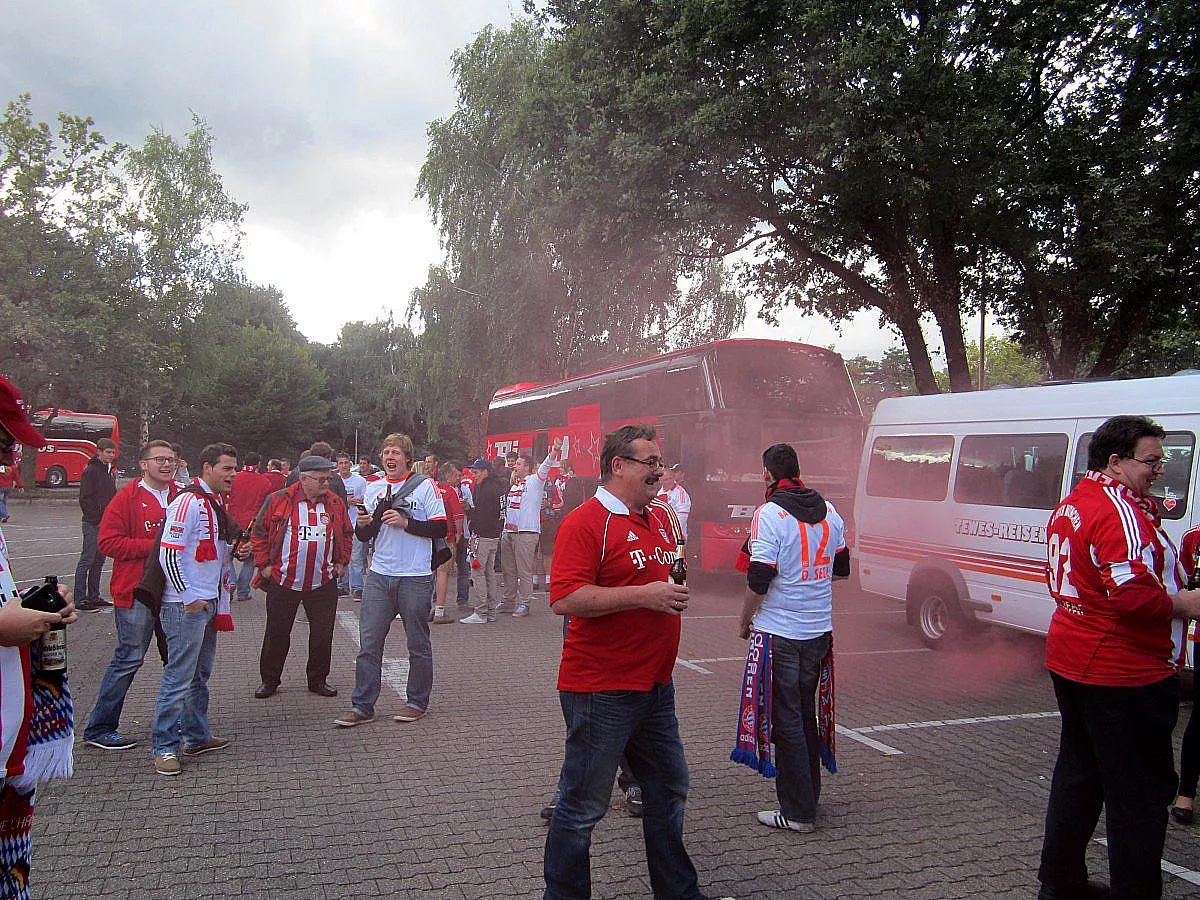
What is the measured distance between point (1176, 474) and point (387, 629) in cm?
606

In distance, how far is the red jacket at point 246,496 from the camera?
10.1 meters

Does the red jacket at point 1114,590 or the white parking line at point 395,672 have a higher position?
the red jacket at point 1114,590

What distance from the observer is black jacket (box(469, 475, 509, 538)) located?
1058cm

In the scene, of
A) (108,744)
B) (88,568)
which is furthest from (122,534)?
(88,568)

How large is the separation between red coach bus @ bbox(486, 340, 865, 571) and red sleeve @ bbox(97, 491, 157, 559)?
849 centimetres

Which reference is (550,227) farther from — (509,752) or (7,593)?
(7,593)

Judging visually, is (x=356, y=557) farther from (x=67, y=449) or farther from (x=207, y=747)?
(x=67, y=449)

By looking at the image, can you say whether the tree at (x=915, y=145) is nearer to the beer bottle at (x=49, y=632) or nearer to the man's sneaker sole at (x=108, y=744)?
the man's sneaker sole at (x=108, y=744)

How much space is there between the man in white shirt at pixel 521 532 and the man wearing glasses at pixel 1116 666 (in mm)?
7550

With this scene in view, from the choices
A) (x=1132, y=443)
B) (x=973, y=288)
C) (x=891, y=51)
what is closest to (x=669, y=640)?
(x=1132, y=443)

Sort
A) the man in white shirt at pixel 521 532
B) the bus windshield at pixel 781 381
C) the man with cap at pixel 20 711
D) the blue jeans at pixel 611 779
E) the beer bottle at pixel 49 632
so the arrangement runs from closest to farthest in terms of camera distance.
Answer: the man with cap at pixel 20 711 < the beer bottle at pixel 49 632 < the blue jeans at pixel 611 779 < the man in white shirt at pixel 521 532 < the bus windshield at pixel 781 381

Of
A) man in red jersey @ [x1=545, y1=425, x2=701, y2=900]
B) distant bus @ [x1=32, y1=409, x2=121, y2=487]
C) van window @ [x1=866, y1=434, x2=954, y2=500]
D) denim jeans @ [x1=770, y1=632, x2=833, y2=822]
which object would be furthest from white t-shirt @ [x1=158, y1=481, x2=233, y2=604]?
distant bus @ [x1=32, y1=409, x2=121, y2=487]

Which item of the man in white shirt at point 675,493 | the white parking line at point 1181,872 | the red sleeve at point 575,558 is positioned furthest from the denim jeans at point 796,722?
the man in white shirt at point 675,493

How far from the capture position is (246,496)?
10.1m
